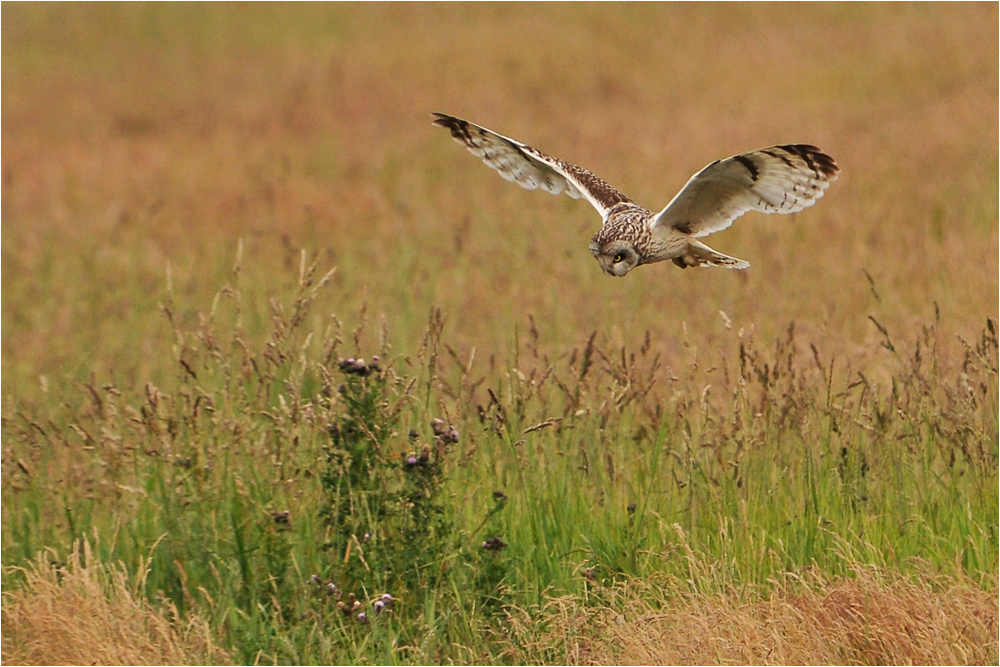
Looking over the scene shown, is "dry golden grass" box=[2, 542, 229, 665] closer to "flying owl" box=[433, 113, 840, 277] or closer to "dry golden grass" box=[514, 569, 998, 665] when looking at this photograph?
"dry golden grass" box=[514, 569, 998, 665]

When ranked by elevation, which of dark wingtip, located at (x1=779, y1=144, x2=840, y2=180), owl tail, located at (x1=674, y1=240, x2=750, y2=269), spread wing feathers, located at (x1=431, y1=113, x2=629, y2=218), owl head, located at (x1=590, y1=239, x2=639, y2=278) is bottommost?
owl head, located at (x1=590, y1=239, x2=639, y2=278)

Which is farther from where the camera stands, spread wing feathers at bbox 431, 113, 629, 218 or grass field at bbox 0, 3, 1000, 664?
spread wing feathers at bbox 431, 113, 629, 218

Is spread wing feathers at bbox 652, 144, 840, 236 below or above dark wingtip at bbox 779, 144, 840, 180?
below

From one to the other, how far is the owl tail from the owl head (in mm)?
363

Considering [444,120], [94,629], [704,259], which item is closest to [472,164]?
[444,120]

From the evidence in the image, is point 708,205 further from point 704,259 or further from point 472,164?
point 472,164

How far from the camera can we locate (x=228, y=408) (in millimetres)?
5266

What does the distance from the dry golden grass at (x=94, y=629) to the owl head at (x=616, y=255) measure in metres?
1.94

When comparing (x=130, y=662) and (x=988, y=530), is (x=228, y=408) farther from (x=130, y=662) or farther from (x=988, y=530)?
(x=988, y=530)

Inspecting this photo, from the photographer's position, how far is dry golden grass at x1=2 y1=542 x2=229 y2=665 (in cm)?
450

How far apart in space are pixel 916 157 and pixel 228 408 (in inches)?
344

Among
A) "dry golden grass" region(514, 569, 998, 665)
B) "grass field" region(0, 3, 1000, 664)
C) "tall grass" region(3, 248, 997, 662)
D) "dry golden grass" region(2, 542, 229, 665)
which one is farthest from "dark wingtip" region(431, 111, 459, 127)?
"dry golden grass" region(2, 542, 229, 665)

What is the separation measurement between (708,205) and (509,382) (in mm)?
1034

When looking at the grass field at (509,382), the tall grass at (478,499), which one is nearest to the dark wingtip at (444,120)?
the grass field at (509,382)
